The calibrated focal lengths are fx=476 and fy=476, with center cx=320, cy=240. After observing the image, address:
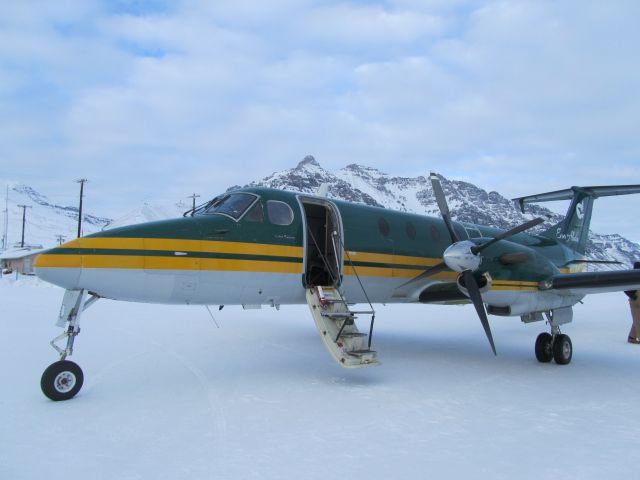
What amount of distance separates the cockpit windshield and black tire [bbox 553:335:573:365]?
6984 millimetres

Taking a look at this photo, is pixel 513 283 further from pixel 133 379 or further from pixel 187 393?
pixel 133 379

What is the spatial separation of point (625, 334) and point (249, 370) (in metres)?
12.6

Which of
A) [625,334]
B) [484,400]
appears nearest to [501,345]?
[625,334]

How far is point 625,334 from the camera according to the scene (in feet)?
49.0

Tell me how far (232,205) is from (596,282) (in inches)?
283

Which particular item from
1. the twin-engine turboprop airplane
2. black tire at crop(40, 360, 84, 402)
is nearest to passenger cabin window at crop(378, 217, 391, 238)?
the twin-engine turboprop airplane

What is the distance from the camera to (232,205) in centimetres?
838

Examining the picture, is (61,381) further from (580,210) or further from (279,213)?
(580,210)

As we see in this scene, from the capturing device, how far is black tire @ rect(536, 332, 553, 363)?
10086 millimetres

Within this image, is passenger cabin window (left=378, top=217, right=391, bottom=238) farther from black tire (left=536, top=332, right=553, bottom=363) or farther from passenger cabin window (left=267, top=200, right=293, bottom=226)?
black tire (left=536, top=332, right=553, bottom=363)

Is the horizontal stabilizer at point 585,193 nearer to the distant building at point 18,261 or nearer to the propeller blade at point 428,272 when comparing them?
the propeller blade at point 428,272

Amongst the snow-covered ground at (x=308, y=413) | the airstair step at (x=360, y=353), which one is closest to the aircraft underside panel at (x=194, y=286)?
the snow-covered ground at (x=308, y=413)

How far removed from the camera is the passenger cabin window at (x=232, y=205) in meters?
8.23

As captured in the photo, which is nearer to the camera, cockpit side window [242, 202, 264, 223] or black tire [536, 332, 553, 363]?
cockpit side window [242, 202, 264, 223]
